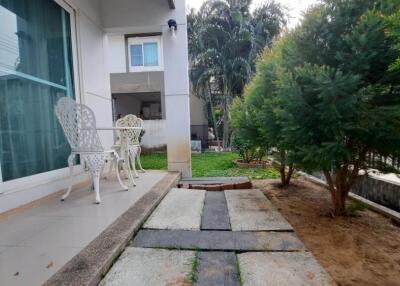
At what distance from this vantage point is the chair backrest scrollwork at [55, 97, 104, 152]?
2523 millimetres

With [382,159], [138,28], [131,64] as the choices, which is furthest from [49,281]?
[131,64]

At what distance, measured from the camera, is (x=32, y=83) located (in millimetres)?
2693

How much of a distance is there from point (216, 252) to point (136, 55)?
9752mm

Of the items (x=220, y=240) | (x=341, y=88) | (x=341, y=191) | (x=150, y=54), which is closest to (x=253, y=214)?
(x=220, y=240)

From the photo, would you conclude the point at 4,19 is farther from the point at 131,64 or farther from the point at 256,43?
the point at 256,43

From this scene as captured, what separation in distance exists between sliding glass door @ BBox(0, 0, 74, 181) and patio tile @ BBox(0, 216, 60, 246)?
0.49 meters

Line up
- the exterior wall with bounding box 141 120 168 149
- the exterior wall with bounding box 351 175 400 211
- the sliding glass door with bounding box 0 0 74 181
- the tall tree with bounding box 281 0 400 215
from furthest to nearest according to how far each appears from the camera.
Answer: the exterior wall with bounding box 141 120 168 149 < the exterior wall with bounding box 351 175 400 211 < the sliding glass door with bounding box 0 0 74 181 < the tall tree with bounding box 281 0 400 215

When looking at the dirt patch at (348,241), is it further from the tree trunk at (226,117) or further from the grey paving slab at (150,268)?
the tree trunk at (226,117)

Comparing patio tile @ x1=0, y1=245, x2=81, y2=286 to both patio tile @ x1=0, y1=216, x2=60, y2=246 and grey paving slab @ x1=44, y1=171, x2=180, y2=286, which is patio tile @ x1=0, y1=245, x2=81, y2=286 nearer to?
grey paving slab @ x1=44, y1=171, x2=180, y2=286

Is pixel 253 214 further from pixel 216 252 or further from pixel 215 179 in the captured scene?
→ pixel 215 179

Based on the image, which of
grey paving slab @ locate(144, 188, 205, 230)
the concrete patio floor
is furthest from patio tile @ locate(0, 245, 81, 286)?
grey paving slab @ locate(144, 188, 205, 230)

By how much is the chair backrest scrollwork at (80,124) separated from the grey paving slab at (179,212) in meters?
0.92

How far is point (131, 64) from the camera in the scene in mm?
9898

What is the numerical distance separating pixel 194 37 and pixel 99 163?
353 inches
